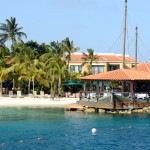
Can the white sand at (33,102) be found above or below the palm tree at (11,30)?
below

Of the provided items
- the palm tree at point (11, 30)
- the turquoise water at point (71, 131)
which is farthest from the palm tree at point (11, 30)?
the turquoise water at point (71, 131)

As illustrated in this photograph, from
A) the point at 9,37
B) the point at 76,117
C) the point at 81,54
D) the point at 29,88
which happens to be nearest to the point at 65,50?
the point at 81,54

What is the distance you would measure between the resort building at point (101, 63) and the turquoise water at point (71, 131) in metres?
34.7

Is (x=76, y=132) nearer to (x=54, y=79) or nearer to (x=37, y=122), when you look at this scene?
(x=37, y=122)

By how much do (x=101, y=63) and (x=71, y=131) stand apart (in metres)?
49.3

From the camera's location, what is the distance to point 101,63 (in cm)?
8588

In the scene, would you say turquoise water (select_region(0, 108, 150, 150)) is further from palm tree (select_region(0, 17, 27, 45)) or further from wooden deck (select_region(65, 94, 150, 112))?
palm tree (select_region(0, 17, 27, 45))

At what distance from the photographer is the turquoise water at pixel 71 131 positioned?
102ft

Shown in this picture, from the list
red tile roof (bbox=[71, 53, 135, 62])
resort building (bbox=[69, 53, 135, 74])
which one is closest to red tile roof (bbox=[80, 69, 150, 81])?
resort building (bbox=[69, 53, 135, 74])

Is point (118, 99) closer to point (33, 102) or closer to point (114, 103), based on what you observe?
point (114, 103)

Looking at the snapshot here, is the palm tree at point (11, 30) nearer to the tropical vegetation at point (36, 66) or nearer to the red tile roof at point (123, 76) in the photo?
the tropical vegetation at point (36, 66)

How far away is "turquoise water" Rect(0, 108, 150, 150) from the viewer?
30969 mm

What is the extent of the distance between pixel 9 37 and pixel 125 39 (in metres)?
38.0

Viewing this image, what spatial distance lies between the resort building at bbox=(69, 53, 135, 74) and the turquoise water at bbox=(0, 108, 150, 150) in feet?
114
